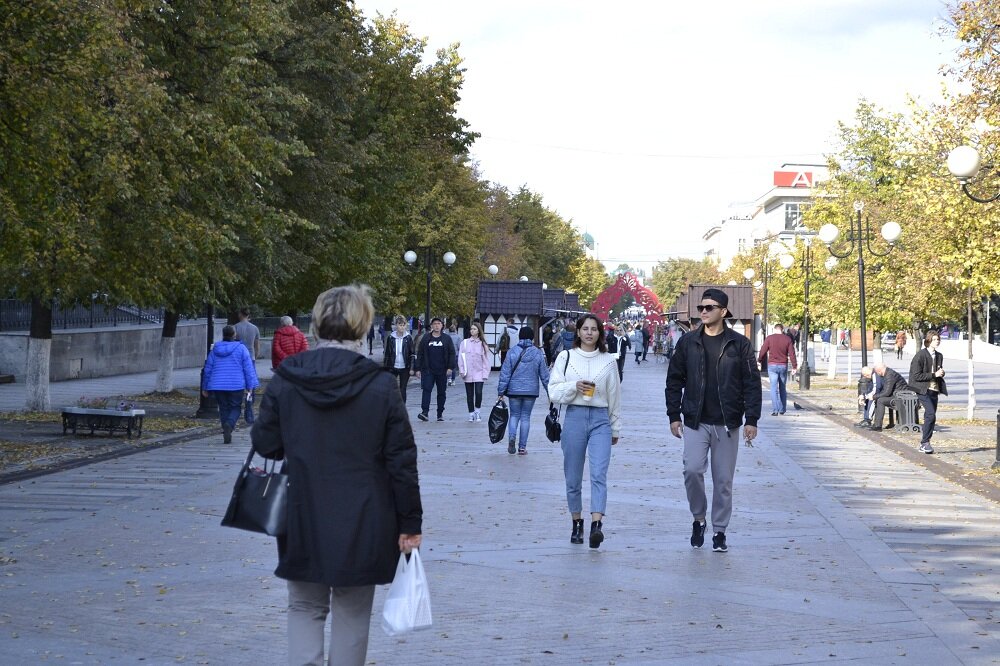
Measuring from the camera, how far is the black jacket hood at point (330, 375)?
15.6ft

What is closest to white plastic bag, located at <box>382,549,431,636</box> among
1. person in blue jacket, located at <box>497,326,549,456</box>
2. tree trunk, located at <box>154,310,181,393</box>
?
person in blue jacket, located at <box>497,326,549,456</box>

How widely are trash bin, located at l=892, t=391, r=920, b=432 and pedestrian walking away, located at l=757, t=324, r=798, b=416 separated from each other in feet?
12.3

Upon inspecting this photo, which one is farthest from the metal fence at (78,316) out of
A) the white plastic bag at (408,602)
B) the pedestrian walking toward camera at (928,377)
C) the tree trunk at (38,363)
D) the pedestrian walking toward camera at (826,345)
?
the white plastic bag at (408,602)

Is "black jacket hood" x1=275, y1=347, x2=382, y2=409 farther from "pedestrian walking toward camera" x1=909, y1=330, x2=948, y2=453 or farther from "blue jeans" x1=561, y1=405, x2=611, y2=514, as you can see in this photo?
"pedestrian walking toward camera" x1=909, y1=330, x2=948, y2=453

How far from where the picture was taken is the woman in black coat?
4.77 meters

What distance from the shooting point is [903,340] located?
2181cm

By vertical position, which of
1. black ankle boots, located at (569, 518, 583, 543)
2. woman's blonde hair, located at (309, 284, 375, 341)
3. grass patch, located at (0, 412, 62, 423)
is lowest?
black ankle boots, located at (569, 518, 583, 543)

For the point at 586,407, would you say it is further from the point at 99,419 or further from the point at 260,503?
the point at 99,419

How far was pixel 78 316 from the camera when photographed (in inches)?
1414

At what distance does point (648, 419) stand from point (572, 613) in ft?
57.1

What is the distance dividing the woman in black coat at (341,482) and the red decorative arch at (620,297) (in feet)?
292

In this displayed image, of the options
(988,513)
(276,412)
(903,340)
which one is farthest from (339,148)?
(276,412)

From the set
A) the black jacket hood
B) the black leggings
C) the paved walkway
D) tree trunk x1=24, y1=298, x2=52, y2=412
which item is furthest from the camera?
the black leggings

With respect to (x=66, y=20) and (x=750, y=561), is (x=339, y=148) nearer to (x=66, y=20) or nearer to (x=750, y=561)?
(x=66, y=20)
